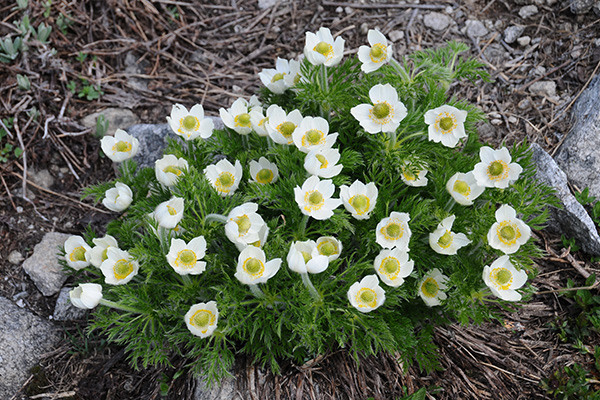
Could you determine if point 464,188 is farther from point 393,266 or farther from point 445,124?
point 393,266

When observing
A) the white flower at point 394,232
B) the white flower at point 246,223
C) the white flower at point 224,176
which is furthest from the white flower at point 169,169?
the white flower at point 394,232

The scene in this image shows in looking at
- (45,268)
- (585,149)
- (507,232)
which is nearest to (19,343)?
(45,268)

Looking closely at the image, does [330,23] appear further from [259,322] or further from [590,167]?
[259,322]

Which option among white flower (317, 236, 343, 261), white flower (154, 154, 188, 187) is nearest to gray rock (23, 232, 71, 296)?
white flower (154, 154, 188, 187)

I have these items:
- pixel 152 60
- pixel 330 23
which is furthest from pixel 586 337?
pixel 152 60

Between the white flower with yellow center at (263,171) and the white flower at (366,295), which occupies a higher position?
the white flower with yellow center at (263,171)

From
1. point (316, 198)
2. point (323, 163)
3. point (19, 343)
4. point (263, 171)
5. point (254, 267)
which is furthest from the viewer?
point (19, 343)

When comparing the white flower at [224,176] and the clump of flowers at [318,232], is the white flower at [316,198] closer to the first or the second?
the clump of flowers at [318,232]

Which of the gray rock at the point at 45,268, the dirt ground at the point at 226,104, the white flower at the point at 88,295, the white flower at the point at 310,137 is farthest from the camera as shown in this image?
the gray rock at the point at 45,268
